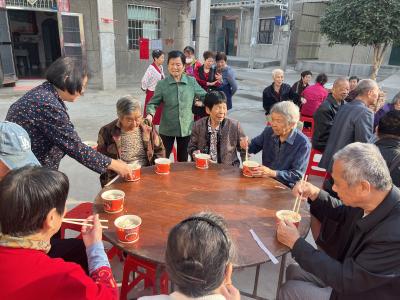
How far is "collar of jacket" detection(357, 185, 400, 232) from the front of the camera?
1480 millimetres

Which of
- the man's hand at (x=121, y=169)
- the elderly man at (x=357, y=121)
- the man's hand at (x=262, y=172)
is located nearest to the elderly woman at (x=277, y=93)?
the elderly man at (x=357, y=121)

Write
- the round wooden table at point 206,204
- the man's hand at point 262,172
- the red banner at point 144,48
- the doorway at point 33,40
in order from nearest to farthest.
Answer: the round wooden table at point 206,204
the man's hand at point 262,172
the red banner at point 144,48
the doorway at point 33,40

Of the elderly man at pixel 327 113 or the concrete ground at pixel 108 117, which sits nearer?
the concrete ground at pixel 108 117

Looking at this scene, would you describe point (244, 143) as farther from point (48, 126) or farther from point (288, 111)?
point (48, 126)

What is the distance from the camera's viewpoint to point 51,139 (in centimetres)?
215

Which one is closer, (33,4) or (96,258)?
(96,258)

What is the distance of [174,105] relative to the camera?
3.75 m

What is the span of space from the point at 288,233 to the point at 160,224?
73cm

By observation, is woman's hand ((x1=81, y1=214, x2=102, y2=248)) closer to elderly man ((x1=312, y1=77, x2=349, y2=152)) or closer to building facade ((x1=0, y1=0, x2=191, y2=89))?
elderly man ((x1=312, y1=77, x2=349, y2=152))

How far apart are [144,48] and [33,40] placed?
4610 mm

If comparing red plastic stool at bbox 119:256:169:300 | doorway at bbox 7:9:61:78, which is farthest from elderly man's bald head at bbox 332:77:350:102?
doorway at bbox 7:9:61:78

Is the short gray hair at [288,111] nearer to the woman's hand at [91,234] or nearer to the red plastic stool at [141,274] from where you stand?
the red plastic stool at [141,274]

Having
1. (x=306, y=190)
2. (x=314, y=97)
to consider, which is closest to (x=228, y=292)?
(x=306, y=190)

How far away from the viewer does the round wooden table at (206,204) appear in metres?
1.67
